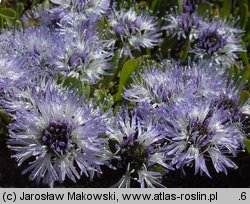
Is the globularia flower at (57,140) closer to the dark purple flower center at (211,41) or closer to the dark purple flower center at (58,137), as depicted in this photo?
the dark purple flower center at (58,137)

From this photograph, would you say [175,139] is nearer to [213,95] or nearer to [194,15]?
[213,95]

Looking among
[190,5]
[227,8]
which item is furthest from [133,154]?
[227,8]

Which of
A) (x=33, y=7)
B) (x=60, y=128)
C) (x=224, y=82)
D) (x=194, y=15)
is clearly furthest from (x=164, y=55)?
(x=60, y=128)

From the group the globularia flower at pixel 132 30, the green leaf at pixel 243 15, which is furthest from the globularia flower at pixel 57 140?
the green leaf at pixel 243 15

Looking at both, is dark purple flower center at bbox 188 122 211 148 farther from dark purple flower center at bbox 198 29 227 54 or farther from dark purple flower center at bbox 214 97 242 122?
dark purple flower center at bbox 198 29 227 54

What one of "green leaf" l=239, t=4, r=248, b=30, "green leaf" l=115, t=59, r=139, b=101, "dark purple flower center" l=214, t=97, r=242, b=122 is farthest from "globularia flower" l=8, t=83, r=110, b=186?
"green leaf" l=239, t=4, r=248, b=30

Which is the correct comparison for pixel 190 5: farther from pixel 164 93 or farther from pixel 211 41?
pixel 164 93
